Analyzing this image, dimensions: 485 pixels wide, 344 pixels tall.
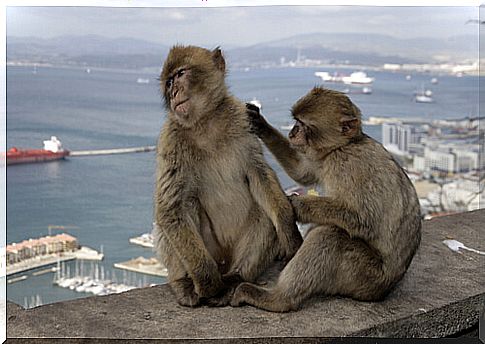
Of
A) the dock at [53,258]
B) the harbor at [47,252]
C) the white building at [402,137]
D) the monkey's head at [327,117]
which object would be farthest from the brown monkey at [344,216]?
the white building at [402,137]

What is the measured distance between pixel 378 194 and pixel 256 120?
1.64 feet

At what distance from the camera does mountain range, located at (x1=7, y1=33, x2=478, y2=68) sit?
18.3ft

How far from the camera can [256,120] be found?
2480 mm

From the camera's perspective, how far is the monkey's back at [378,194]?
7.37 feet

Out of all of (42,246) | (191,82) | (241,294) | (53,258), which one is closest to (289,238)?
(241,294)

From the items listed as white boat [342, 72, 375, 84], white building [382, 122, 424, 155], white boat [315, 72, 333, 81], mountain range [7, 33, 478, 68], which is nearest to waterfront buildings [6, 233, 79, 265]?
mountain range [7, 33, 478, 68]

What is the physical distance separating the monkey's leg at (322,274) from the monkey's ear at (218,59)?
1.92 ft

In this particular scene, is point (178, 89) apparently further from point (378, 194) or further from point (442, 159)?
point (442, 159)

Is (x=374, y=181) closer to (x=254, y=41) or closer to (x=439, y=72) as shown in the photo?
(x=254, y=41)

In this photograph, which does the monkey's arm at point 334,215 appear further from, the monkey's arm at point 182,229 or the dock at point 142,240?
the dock at point 142,240

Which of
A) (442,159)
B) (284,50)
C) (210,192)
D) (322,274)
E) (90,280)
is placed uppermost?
(284,50)

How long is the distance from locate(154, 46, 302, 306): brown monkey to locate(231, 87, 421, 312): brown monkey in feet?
0.32

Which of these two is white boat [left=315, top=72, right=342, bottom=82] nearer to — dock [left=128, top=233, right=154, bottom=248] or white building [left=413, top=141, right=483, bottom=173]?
white building [left=413, top=141, right=483, bottom=173]

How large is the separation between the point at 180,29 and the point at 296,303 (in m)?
2.91
